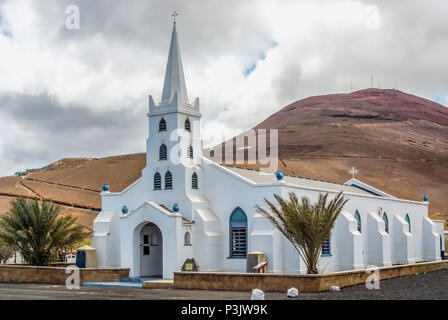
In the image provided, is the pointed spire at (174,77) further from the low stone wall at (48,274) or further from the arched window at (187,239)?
the low stone wall at (48,274)

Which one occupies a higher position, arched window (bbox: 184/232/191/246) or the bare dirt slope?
the bare dirt slope

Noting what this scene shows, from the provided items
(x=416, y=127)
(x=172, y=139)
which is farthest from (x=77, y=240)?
(x=416, y=127)

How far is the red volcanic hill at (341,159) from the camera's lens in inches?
3856

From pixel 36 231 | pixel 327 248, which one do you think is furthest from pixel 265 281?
pixel 36 231

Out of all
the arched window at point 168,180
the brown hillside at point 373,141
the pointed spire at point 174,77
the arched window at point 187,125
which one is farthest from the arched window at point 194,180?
the brown hillside at point 373,141

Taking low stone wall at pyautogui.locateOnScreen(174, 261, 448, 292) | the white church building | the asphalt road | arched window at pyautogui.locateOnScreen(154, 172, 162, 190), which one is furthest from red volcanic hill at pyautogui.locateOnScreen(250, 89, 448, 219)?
low stone wall at pyautogui.locateOnScreen(174, 261, 448, 292)

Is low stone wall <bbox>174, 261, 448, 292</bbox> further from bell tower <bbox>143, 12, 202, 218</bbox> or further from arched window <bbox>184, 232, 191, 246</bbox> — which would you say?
bell tower <bbox>143, 12, 202, 218</bbox>

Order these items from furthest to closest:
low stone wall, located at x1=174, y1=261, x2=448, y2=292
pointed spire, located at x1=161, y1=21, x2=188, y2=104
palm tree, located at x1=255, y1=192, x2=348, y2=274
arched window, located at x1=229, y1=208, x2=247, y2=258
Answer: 1. pointed spire, located at x1=161, y1=21, x2=188, y2=104
2. arched window, located at x1=229, y1=208, x2=247, y2=258
3. palm tree, located at x1=255, y1=192, x2=348, y2=274
4. low stone wall, located at x1=174, y1=261, x2=448, y2=292

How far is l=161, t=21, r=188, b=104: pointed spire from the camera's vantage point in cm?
3034

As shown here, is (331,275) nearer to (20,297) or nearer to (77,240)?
(20,297)

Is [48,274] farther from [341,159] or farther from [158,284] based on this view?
[341,159]

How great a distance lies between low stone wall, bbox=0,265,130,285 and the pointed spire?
29.5ft

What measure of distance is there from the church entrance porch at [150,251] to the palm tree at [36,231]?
3096 millimetres

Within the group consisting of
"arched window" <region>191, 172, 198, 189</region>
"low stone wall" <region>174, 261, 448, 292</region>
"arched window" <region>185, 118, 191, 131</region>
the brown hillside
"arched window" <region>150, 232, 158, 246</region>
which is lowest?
"low stone wall" <region>174, 261, 448, 292</region>
